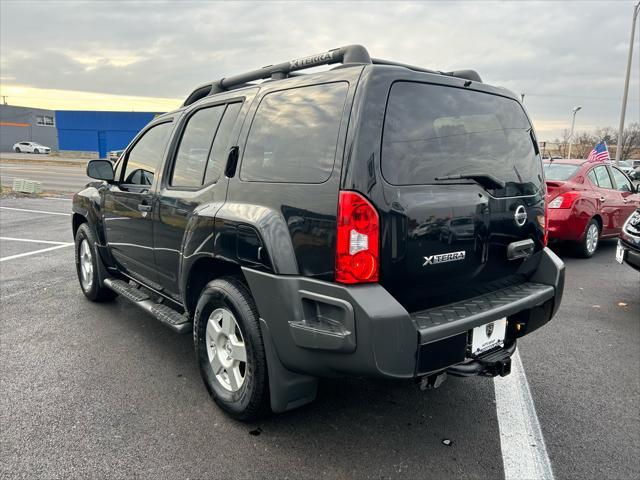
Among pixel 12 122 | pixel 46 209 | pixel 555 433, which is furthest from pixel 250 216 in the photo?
pixel 12 122

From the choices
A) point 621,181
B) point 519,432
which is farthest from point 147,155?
point 621,181

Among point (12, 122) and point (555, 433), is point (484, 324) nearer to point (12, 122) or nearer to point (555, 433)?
point (555, 433)

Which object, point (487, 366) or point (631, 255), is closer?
point (487, 366)

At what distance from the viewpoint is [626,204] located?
339 inches

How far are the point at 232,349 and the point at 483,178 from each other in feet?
5.77

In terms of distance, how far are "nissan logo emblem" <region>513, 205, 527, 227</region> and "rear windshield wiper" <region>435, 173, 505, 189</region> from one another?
201 millimetres

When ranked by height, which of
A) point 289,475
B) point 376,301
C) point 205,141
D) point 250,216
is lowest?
point 289,475

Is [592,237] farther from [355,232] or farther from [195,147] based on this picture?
[355,232]

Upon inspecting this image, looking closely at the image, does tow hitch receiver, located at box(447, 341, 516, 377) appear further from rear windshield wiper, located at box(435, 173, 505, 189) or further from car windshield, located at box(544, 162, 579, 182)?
car windshield, located at box(544, 162, 579, 182)

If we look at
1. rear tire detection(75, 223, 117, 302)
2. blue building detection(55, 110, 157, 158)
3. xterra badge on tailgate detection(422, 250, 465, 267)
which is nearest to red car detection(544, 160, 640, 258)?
xterra badge on tailgate detection(422, 250, 465, 267)

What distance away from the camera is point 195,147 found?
3.53 metres

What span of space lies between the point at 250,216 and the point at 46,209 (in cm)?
1215

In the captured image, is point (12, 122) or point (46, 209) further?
point (12, 122)

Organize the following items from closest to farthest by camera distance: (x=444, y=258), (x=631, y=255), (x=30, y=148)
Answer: (x=444, y=258) → (x=631, y=255) → (x=30, y=148)
